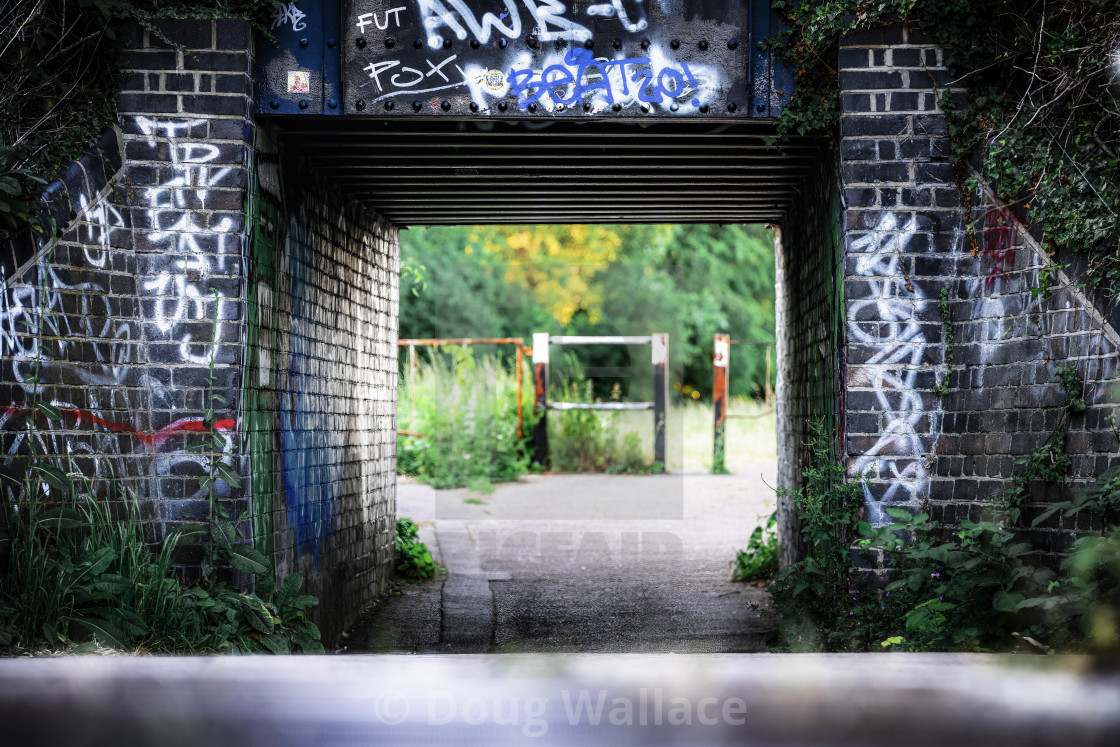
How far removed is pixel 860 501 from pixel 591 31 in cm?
283

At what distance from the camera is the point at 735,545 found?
10.2m

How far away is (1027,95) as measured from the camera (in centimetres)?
458

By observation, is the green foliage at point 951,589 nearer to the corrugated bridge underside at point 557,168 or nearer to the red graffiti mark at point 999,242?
the red graffiti mark at point 999,242

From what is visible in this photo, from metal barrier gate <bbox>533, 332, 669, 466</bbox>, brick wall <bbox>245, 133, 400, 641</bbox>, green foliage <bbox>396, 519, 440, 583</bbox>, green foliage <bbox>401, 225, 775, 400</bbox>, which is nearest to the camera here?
brick wall <bbox>245, 133, 400, 641</bbox>

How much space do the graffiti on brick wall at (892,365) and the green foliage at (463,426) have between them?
26.8 ft

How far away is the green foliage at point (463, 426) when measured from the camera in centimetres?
1334

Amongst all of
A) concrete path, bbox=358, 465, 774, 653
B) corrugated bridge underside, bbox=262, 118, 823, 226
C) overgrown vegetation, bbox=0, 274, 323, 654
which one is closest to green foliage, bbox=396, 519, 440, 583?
concrete path, bbox=358, 465, 774, 653

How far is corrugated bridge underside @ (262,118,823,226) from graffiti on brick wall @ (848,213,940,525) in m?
0.93

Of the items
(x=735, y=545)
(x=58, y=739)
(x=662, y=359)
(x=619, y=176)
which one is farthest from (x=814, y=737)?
(x=662, y=359)

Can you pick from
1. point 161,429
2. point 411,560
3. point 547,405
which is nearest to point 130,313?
point 161,429

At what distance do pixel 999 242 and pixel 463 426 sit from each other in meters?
9.73

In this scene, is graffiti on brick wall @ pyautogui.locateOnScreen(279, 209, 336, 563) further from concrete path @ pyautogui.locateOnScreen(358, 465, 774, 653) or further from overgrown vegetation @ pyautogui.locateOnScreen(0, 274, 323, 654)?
concrete path @ pyautogui.locateOnScreen(358, 465, 774, 653)

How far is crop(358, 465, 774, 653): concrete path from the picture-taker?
6.63 meters

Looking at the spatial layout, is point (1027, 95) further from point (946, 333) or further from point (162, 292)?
point (162, 292)
